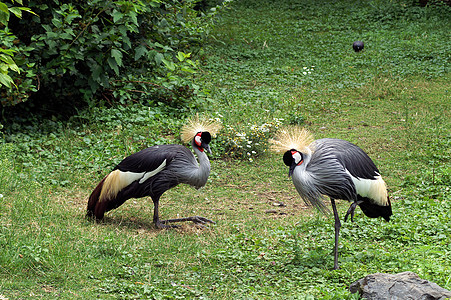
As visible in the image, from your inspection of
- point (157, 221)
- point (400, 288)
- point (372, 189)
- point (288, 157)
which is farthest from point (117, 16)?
point (400, 288)

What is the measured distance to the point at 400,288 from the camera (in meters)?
3.61

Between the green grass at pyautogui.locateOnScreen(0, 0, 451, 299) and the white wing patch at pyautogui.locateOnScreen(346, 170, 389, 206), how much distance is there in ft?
1.52

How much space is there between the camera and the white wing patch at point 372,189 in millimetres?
4936

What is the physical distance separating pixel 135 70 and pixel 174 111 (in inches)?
43.0

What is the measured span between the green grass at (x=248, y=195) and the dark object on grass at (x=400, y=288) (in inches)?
9.2

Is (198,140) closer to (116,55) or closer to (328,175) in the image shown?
(328,175)

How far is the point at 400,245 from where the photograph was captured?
5062 millimetres

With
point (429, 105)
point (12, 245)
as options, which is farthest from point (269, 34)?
point (12, 245)

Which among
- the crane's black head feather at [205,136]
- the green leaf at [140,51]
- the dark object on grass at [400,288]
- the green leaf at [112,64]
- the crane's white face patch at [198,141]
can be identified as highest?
the green leaf at [140,51]

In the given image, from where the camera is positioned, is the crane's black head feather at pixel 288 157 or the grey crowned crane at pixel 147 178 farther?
the grey crowned crane at pixel 147 178

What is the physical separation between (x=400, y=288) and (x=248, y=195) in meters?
3.48

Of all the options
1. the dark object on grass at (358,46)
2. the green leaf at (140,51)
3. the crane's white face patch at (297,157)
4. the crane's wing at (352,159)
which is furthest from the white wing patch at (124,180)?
the dark object on grass at (358,46)

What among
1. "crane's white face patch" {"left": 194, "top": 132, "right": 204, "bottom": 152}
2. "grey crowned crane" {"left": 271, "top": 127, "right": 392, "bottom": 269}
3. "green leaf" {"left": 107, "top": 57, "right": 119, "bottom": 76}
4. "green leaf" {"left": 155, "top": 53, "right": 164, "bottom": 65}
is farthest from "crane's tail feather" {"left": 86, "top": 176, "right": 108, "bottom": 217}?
"green leaf" {"left": 155, "top": 53, "right": 164, "bottom": 65}

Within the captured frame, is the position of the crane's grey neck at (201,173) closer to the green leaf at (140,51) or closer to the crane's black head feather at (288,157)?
the crane's black head feather at (288,157)
